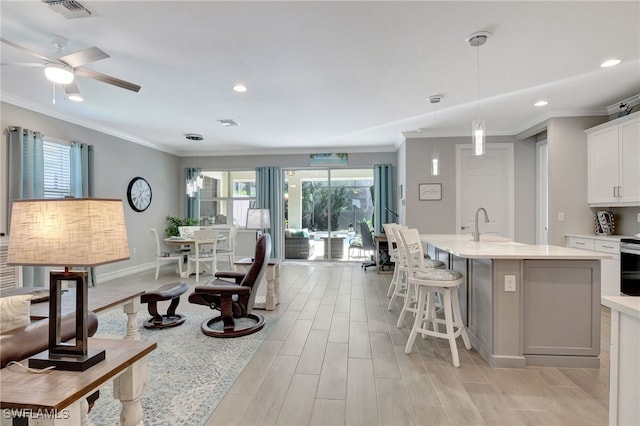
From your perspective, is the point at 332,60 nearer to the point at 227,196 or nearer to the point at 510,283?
the point at 510,283

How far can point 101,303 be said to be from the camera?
2254 millimetres

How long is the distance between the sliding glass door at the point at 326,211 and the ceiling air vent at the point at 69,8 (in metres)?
5.68

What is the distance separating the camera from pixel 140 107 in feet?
14.6

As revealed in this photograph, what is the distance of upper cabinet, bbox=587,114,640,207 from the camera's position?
3.81m

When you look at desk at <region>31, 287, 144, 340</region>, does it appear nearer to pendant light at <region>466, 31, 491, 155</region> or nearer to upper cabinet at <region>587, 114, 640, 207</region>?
pendant light at <region>466, 31, 491, 155</region>

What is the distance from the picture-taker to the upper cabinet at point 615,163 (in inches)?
150

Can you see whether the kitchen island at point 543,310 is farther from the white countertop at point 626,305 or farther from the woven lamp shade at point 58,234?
the woven lamp shade at point 58,234

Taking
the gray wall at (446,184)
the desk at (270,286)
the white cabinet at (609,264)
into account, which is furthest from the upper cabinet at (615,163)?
the desk at (270,286)

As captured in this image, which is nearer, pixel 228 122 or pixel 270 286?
pixel 270 286

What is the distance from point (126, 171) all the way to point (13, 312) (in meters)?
5.66

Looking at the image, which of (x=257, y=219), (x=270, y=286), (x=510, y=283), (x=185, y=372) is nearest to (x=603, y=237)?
(x=510, y=283)

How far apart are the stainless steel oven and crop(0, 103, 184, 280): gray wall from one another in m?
7.46

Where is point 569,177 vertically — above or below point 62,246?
above

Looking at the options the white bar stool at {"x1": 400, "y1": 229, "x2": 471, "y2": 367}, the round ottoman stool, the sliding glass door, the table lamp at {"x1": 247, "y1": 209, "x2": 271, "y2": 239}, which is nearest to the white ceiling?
the table lamp at {"x1": 247, "y1": 209, "x2": 271, "y2": 239}
